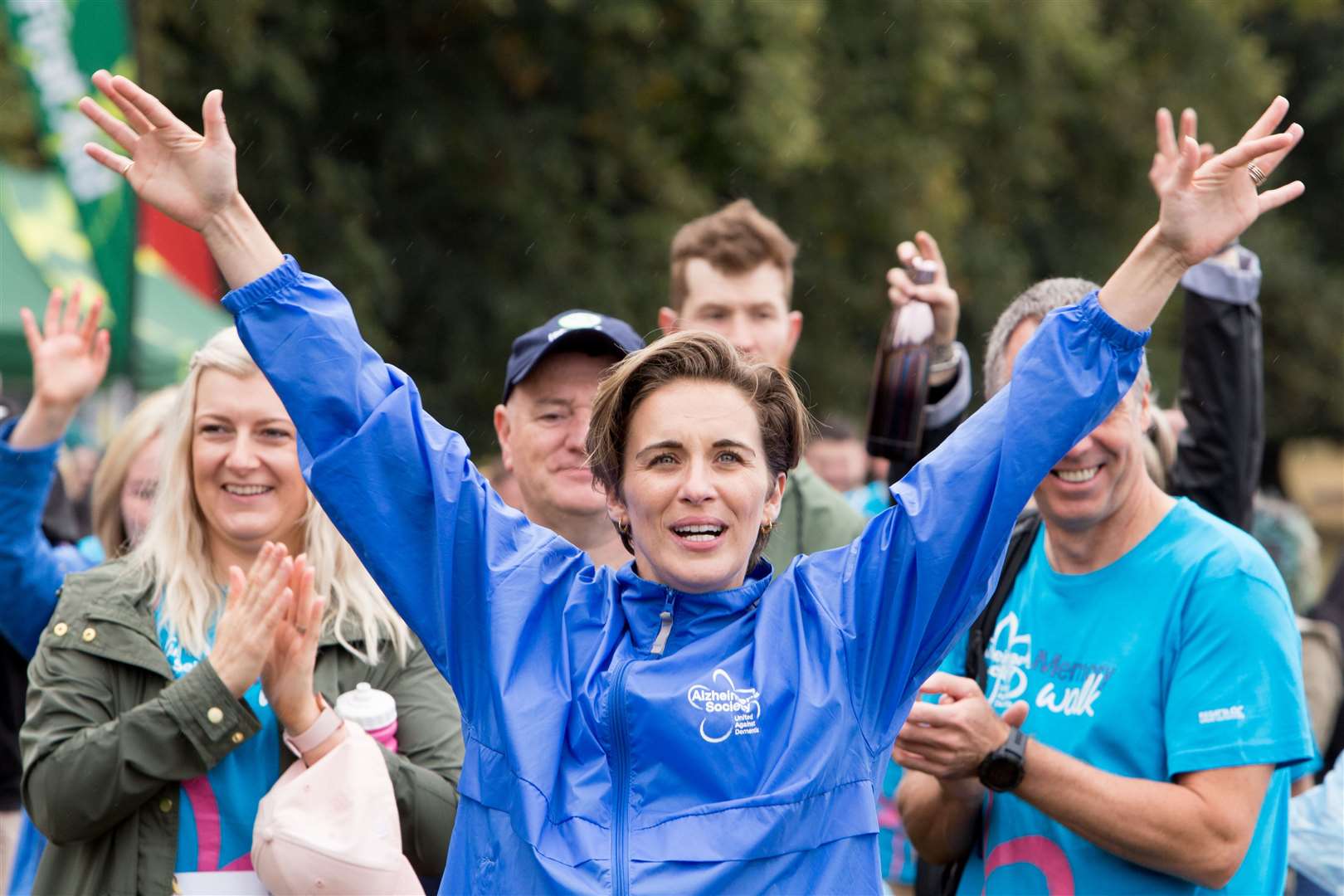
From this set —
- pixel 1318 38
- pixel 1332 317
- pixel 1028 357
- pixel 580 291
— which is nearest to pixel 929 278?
pixel 1028 357

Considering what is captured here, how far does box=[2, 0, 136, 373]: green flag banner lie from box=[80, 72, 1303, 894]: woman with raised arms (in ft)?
19.2

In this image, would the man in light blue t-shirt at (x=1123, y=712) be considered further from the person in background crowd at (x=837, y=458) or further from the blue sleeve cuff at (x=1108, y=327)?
the person in background crowd at (x=837, y=458)

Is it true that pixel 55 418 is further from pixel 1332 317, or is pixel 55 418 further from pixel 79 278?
pixel 1332 317

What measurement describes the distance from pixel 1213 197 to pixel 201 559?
2.31 m

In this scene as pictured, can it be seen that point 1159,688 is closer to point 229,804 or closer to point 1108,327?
point 1108,327

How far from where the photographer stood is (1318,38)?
24312 mm

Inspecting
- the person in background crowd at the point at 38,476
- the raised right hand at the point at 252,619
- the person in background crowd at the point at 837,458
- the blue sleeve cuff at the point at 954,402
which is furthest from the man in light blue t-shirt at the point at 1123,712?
the person in background crowd at the point at 837,458

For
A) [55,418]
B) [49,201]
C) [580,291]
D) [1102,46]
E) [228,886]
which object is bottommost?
[228,886]

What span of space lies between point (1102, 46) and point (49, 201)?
1205 centimetres

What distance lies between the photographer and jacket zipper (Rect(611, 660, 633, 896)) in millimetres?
2625

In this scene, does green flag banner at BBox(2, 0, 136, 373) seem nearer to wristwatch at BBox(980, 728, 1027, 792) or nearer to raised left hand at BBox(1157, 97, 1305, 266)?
wristwatch at BBox(980, 728, 1027, 792)

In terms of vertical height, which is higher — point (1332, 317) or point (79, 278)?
point (1332, 317)

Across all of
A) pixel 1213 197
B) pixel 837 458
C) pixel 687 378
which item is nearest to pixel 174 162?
pixel 687 378

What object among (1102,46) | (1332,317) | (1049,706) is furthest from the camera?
(1332,317)
